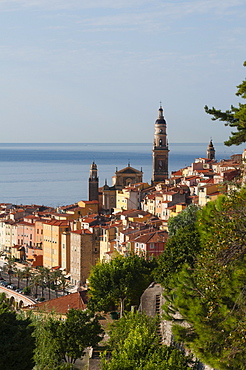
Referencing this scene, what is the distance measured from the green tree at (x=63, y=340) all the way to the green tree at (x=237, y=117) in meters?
7.80

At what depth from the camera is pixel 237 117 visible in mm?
14898

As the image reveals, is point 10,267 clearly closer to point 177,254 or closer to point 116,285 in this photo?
point 116,285

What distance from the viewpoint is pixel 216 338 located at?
1187 cm

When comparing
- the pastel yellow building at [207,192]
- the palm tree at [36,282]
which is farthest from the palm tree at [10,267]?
the pastel yellow building at [207,192]

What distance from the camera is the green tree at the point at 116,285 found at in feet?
78.8

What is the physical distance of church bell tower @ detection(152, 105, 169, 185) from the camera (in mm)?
70562

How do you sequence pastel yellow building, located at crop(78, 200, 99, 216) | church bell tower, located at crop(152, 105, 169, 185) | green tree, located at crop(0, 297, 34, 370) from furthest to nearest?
church bell tower, located at crop(152, 105, 169, 185), pastel yellow building, located at crop(78, 200, 99, 216), green tree, located at crop(0, 297, 34, 370)

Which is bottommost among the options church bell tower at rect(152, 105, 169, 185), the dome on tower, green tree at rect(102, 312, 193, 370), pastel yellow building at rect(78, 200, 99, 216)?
pastel yellow building at rect(78, 200, 99, 216)

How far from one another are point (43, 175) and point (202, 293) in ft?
466

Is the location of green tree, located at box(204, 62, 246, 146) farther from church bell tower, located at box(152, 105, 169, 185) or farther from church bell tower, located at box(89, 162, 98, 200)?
church bell tower, located at box(152, 105, 169, 185)

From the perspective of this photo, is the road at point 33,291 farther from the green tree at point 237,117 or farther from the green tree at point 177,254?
the green tree at point 237,117

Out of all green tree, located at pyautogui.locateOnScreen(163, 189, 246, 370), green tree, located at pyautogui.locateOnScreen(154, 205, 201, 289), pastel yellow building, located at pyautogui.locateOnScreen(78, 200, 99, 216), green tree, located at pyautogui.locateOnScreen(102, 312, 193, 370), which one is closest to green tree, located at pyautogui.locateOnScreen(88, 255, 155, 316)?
green tree, located at pyautogui.locateOnScreen(154, 205, 201, 289)

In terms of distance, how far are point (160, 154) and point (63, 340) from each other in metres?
52.2

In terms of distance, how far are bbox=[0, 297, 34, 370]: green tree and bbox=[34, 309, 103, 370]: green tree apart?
3.36m
